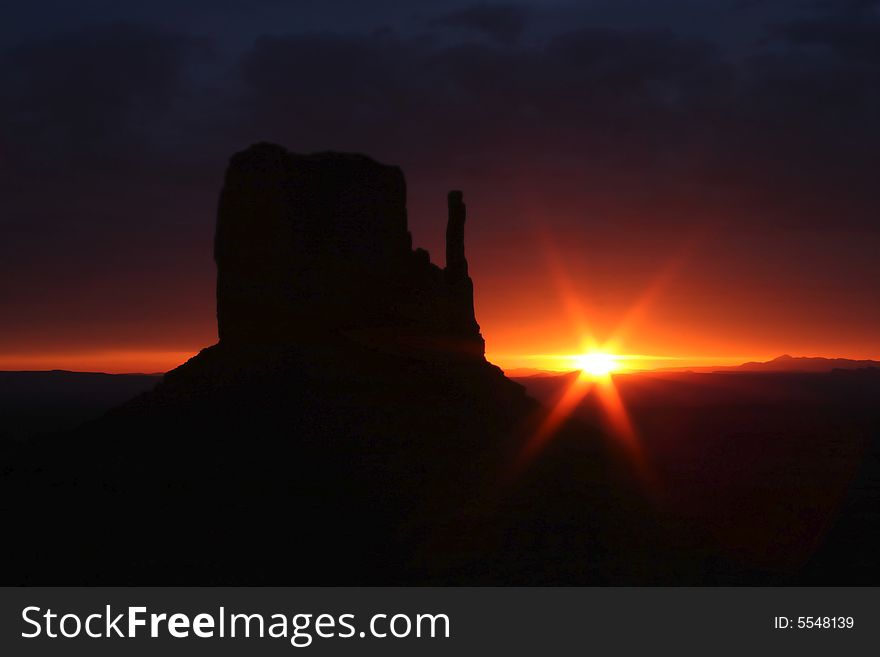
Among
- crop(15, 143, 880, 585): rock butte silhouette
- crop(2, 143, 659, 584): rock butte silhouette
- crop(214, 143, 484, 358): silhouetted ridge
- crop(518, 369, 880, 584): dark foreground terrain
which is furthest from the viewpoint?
crop(214, 143, 484, 358): silhouetted ridge

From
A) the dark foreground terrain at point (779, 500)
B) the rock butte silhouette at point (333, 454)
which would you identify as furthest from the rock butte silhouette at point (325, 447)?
the dark foreground terrain at point (779, 500)

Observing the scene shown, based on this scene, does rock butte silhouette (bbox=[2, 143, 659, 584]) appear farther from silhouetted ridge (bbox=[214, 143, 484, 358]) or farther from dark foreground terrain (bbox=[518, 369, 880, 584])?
dark foreground terrain (bbox=[518, 369, 880, 584])

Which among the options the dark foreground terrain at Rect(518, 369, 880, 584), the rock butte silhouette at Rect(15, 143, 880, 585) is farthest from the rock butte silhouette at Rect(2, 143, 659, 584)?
the dark foreground terrain at Rect(518, 369, 880, 584)

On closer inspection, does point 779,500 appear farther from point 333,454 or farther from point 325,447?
point 325,447

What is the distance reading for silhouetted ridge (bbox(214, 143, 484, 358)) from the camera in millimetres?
47969

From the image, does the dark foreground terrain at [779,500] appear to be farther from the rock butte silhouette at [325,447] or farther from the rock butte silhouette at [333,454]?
the rock butte silhouette at [325,447]

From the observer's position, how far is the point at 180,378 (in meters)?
47.6

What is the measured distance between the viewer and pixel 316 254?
48281mm

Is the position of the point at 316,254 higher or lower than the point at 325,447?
higher

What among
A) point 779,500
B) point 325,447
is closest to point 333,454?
point 325,447

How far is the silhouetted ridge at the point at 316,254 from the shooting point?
4797 centimetres

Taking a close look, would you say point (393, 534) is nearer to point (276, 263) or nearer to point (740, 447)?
point (276, 263)

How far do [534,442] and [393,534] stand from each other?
13565 millimetres
